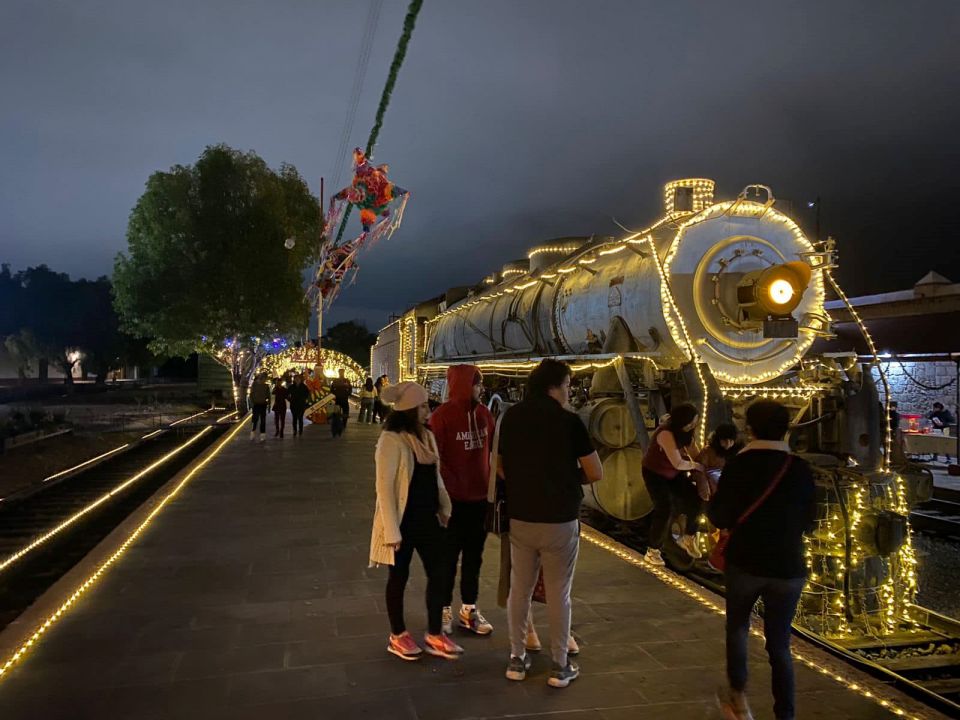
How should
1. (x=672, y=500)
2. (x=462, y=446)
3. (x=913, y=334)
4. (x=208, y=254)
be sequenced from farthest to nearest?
(x=208, y=254) < (x=913, y=334) < (x=672, y=500) < (x=462, y=446)

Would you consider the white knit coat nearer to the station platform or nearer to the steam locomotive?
the station platform

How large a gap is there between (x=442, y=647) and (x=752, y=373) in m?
4.33

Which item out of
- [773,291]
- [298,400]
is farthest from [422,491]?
[298,400]

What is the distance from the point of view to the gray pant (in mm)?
3643

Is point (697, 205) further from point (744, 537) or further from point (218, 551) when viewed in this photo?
point (218, 551)

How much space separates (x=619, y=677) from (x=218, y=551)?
→ 399 cm

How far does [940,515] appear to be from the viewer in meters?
9.93

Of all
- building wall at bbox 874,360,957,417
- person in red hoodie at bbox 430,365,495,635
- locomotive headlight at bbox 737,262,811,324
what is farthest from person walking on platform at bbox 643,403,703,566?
building wall at bbox 874,360,957,417

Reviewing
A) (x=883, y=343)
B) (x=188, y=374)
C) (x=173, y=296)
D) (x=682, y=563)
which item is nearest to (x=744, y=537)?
(x=682, y=563)

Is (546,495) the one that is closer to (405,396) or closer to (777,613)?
(405,396)

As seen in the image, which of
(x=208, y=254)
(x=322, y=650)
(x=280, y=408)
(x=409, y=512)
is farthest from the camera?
(x=208, y=254)

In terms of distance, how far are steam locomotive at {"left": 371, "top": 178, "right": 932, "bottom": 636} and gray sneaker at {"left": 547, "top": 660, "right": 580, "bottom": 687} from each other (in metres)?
2.50

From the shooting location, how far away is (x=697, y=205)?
7.57 meters

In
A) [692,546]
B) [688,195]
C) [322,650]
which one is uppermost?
[688,195]
